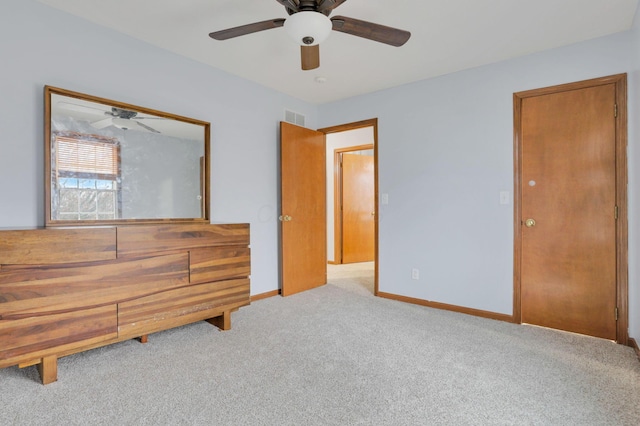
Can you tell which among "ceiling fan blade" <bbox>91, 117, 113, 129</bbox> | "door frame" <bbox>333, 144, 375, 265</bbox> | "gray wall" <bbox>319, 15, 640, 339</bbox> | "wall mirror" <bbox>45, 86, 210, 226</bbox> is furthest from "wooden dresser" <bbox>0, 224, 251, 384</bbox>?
"door frame" <bbox>333, 144, 375, 265</bbox>

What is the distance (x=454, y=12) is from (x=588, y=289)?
2.30 metres

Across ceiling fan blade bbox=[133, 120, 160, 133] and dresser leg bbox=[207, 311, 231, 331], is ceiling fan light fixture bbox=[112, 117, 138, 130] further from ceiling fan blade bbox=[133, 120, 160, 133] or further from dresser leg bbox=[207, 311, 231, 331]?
dresser leg bbox=[207, 311, 231, 331]

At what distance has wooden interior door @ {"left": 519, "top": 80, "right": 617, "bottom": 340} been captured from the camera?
7.83ft

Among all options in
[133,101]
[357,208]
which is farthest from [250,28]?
[357,208]

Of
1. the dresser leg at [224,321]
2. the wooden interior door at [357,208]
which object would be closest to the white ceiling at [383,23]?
the dresser leg at [224,321]

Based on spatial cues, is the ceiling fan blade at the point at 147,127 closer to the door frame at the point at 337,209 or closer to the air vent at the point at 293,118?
the air vent at the point at 293,118

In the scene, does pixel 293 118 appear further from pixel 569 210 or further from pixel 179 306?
pixel 569 210

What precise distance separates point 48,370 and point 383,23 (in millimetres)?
3008

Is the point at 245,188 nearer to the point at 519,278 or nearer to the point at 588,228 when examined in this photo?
the point at 519,278

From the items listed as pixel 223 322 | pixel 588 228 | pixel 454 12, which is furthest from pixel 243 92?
pixel 588 228

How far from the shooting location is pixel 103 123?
2.27m

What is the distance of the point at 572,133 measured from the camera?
8.20ft

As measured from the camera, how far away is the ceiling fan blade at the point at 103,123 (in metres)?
2.23

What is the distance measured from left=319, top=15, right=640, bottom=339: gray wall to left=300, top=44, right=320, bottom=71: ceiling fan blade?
1.59 meters
